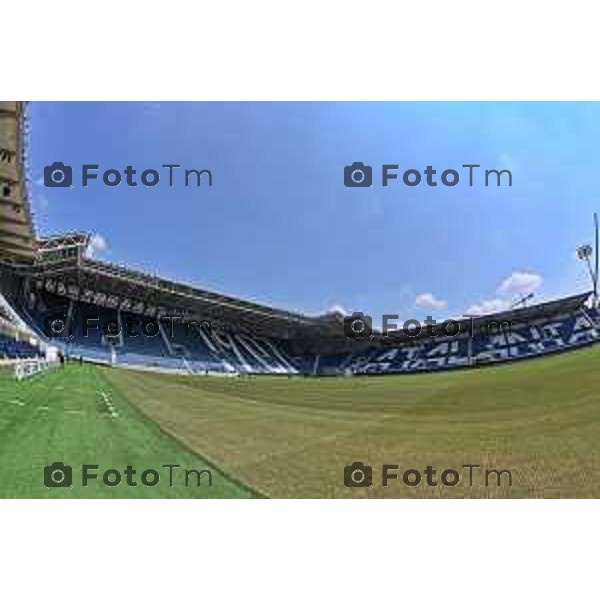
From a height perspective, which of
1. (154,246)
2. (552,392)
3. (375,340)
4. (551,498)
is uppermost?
(154,246)

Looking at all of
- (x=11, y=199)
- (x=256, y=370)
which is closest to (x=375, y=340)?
(x=256, y=370)

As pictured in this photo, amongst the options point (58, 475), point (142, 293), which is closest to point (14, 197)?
point (142, 293)

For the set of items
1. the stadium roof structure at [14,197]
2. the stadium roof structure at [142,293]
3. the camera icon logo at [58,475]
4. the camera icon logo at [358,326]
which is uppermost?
the stadium roof structure at [14,197]

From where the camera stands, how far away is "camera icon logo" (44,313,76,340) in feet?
21.3

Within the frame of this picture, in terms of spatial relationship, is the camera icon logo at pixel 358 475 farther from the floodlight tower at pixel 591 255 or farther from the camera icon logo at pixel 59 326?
the camera icon logo at pixel 59 326

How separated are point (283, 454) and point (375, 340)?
1.12 metres

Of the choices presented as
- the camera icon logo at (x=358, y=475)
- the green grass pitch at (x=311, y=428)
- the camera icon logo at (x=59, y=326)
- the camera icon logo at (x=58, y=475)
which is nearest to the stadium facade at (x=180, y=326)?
the camera icon logo at (x=59, y=326)

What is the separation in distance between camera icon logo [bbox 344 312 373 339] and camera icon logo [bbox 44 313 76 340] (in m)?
2.16

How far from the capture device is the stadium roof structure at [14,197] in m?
5.96

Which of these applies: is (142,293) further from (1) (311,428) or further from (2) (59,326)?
(1) (311,428)

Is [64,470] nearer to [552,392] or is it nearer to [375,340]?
[375,340]

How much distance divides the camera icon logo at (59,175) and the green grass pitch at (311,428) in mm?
1425

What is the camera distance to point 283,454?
6.04 metres

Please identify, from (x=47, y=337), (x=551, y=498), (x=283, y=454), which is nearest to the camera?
(x=551, y=498)
